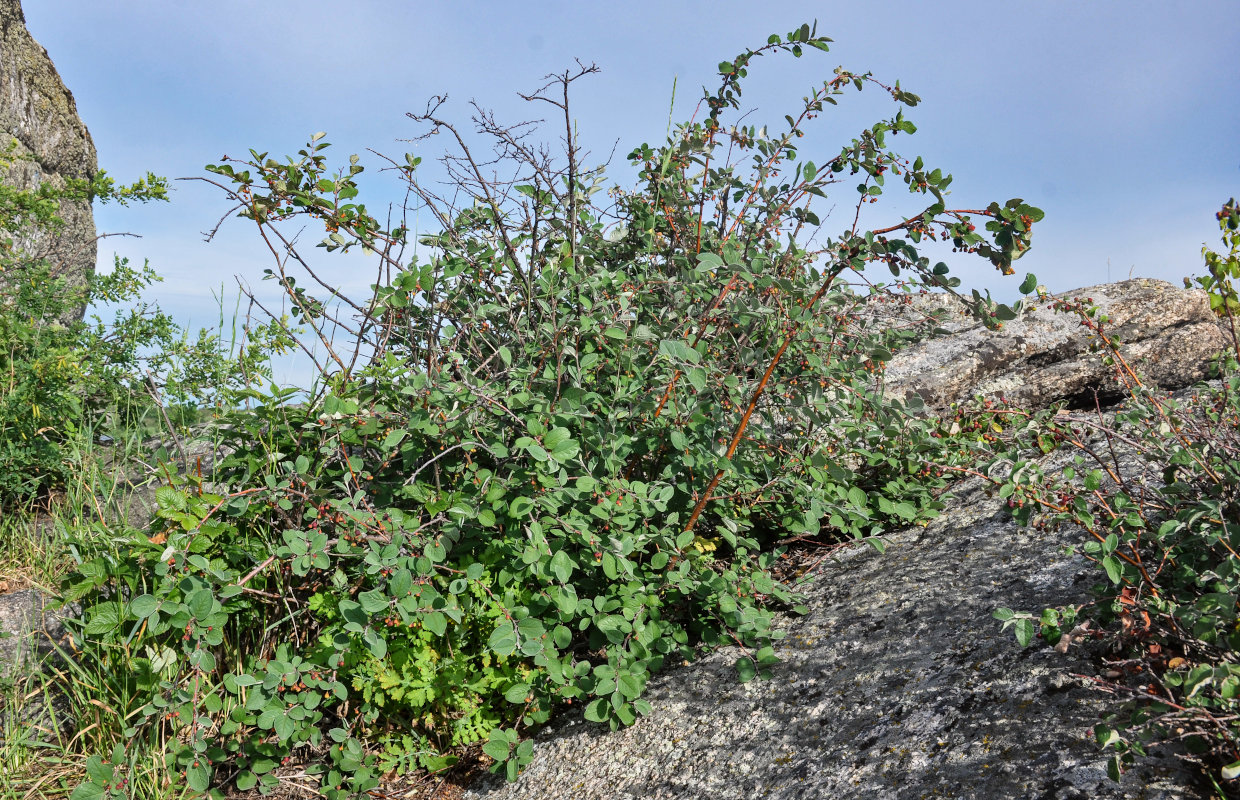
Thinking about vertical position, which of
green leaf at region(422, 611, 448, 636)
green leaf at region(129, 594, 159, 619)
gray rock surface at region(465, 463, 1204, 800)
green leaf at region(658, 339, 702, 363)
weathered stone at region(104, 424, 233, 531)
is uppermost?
weathered stone at region(104, 424, 233, 531)

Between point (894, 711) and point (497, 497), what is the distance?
1.36 m

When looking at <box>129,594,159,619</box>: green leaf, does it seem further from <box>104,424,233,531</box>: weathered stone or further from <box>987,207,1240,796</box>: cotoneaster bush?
<box>987,207,1240,796</box>: cotoneaster bush

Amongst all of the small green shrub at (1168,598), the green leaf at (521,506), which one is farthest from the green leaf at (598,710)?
the small green shrub at (1168,598)

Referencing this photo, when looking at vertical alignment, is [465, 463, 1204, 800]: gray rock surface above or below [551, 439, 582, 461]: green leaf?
below

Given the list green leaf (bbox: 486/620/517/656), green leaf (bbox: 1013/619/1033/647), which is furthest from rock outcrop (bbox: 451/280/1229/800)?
green leaf (bbox: 486/620/517/656)

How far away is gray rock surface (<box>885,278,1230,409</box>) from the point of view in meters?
4.45

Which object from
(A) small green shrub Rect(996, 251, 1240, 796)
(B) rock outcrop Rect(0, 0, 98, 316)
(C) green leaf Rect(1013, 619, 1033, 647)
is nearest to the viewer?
(A) small green shrub Rect(996, 251, 1240, 796)

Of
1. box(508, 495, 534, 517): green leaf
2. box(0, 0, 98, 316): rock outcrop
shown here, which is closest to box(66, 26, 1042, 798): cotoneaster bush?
box(508, 495, 534, 517): green leaf

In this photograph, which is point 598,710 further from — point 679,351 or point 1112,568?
point 1112,568

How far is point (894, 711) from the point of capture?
6.73 feet

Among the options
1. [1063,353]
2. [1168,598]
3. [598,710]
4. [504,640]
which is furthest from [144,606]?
[1063,353]

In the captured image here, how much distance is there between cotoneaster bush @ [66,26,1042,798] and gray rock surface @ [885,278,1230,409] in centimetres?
160

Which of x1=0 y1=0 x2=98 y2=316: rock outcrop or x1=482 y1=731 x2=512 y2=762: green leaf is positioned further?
x1=0 y1=0 x2=98 y2=316: rock outcrop

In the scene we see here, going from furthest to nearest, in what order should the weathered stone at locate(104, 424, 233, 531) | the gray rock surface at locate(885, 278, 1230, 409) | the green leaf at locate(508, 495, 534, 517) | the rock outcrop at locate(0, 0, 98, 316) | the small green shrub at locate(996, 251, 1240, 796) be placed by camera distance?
the rock outcrop at locate(0, 0, 98, 316) → the gray rock surface at locate(885, 278, 1230, 409) → the weathered stone at locate(104, 424, 233, 531) → the green leaf at locate(508, 495, 534, 517) → the small green shrub at locate(996, 251, 1240, 796)
